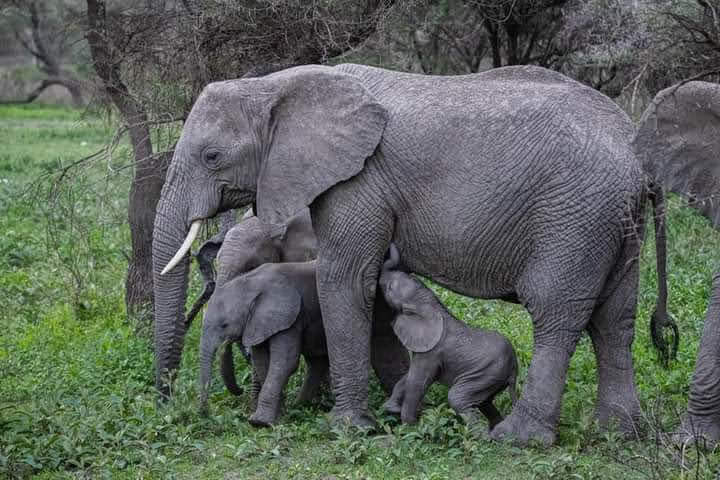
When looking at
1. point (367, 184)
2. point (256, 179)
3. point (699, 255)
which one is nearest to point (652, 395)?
point (367, 184)

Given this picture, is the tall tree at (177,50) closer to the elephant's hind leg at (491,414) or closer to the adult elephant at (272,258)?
the adult elephant at (272,258)

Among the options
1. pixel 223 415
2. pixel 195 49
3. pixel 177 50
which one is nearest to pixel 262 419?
pixel 223 415

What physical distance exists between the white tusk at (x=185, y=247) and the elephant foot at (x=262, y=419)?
95 cm

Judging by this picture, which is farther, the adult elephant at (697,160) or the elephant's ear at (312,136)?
the elephant's ear at (312,136)

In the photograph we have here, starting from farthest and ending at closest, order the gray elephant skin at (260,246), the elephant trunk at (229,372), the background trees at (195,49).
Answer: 1. the background trees at (195,49)
2. the gray elephant skin at (260,246)
3. the elephant trunk at (229,372)

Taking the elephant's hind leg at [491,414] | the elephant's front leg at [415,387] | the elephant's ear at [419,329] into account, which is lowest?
the elephant's hind leg at [491,414]

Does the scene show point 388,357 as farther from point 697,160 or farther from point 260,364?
point 697,160

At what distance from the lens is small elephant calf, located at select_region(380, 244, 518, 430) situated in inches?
263

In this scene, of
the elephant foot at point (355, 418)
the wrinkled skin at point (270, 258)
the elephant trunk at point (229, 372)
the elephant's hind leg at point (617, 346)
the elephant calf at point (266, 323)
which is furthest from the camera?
the wrinkled skin at point (270, 258)

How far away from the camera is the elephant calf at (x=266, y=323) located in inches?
277

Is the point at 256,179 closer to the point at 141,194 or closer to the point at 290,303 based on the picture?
the point at 290,303

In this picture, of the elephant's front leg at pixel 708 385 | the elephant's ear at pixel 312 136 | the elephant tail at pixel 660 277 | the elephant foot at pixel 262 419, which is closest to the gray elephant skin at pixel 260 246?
the elephant's ear at pixel 312 136

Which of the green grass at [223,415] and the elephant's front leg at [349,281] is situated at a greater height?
the elephant's front leg at [349,281]

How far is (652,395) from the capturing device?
7.44 metres
